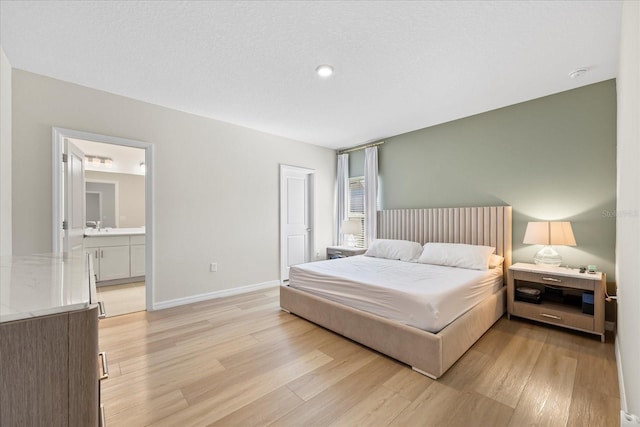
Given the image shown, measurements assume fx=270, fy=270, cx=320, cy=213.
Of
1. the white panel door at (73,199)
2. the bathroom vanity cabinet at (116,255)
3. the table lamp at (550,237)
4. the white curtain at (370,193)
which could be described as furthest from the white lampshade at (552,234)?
the bathroom vanity cabinet at (116,255)

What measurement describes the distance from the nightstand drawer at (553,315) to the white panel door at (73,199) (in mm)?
4892

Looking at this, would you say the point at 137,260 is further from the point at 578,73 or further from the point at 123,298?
the point at 578,73

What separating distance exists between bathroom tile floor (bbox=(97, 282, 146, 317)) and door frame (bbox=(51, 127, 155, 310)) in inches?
13.7

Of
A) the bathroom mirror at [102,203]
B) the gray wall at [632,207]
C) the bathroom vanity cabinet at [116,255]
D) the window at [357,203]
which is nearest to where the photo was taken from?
the gray wall at [632,207]

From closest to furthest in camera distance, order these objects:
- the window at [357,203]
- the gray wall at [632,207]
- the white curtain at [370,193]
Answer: the gray wall at [632,207] < the white curtain at [370,193] < the window at [357,203]

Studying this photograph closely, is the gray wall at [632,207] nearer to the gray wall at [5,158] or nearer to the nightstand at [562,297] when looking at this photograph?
the nightstand at [562,297]

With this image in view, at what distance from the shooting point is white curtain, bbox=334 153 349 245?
214 inches

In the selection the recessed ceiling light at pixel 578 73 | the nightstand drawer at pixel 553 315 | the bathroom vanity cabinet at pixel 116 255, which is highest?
the recessed ceiling light at pixel 578 73

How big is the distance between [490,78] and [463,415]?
2.93 meters

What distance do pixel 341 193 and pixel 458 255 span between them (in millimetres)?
2670

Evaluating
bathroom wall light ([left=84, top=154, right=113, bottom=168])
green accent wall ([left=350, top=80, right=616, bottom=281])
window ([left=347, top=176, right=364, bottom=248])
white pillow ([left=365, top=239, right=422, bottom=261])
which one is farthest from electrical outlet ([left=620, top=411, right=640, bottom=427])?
bathroom wall light ([left=84, top=154, right=113, bottom=168])

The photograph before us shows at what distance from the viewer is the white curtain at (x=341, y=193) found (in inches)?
214

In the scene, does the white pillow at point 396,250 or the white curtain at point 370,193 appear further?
the white curtain at point 370,193

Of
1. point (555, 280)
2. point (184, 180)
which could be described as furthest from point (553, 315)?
point (184, 180)
